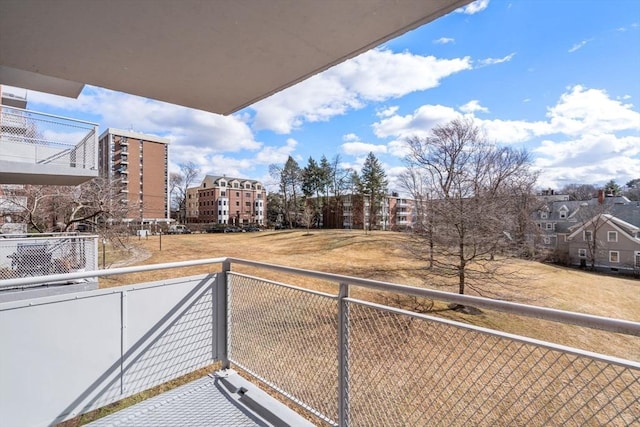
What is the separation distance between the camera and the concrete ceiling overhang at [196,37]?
4.94 feet

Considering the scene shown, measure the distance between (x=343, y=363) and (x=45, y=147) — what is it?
27.5ft

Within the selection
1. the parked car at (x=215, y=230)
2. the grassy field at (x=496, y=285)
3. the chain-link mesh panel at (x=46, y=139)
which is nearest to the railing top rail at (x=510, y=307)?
the chain-link mesh panel at (x=46, y=139)

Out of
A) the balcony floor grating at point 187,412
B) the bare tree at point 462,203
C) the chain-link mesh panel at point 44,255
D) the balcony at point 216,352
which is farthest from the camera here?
the bare tree at point 462,203

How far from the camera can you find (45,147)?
6.68 meters

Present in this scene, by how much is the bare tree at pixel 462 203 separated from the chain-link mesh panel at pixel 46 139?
9832 mm

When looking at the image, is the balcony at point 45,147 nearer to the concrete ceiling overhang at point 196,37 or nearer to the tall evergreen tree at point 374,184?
the concrete ceiling overhang at point 196,37

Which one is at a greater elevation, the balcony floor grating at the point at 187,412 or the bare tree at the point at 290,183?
the bare tree at the point at 290,183

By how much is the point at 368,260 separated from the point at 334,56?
50.1 ft

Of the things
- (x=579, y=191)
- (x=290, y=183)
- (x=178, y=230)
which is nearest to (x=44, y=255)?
(x=178, y=230)

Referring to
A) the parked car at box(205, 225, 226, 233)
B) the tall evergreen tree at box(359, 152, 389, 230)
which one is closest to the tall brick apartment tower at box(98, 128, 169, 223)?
the parked car at box(205, 225, 226, 233)

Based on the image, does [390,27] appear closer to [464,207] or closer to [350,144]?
[464,207]

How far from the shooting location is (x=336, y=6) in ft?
4.90

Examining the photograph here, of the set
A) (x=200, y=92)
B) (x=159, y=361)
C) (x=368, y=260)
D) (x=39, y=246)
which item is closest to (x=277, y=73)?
(x=200, y=92)

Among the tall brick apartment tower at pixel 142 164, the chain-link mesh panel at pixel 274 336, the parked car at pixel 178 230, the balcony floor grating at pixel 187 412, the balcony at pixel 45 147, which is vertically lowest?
the parked car at pixel 178 230
